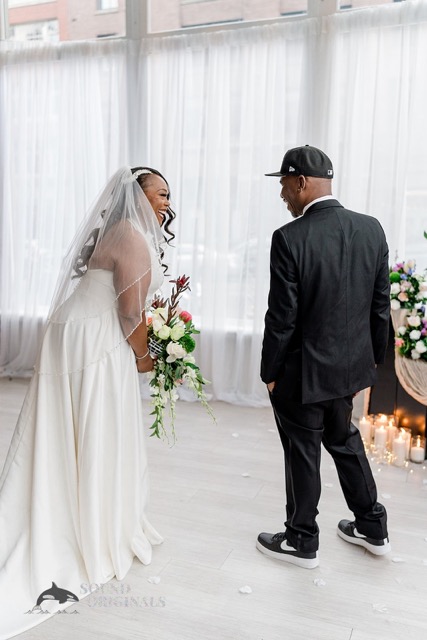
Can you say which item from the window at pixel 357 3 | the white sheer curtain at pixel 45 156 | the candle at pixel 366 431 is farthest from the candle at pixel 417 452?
the white sheer curtain at pixel 45 156

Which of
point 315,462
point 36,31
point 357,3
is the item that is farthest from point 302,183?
point 36,31

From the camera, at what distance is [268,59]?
173 inches

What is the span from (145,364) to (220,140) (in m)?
2.68

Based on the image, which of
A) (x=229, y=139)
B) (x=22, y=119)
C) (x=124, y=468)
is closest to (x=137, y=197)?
(x=124, y=468)

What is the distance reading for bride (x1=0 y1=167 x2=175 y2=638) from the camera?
2268mm

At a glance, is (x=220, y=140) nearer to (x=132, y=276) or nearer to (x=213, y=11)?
(x=213, y=11)

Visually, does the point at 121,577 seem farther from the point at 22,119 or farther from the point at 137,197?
the point at 22,119

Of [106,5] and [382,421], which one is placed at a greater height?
[106,5]

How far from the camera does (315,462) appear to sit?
2.41 meters

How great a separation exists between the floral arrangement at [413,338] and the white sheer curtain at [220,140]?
0.96 meters

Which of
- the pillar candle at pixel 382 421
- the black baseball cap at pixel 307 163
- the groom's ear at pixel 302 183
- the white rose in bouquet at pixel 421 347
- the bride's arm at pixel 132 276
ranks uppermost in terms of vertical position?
the black baseball cap at pixel 307 163

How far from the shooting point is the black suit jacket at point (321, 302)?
2193 millimetres

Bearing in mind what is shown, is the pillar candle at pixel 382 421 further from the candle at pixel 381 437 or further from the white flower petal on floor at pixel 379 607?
the white flower petal on floor at pixel 379 607

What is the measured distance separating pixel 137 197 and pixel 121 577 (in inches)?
58.2
